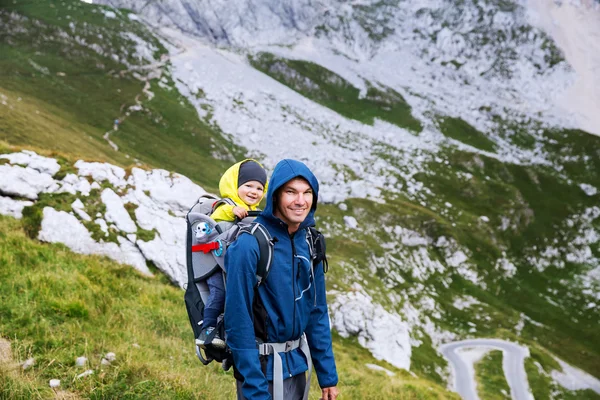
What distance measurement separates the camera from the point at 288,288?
15.3ft

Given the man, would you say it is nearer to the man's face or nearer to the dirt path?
the man's face

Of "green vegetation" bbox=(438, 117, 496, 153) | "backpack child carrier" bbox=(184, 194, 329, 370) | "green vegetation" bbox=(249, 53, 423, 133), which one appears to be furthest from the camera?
"green vegetation" bbox=(249, 53, 423, 133)

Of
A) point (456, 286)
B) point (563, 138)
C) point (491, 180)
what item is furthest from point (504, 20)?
point (456, 286)

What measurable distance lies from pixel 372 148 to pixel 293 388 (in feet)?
366

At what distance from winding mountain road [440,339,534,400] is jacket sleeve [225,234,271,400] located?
5266 cm

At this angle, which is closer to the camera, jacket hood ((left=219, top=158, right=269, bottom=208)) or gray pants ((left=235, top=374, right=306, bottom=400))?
gray pants ((left=235, top=374, right=306, bottom=400))

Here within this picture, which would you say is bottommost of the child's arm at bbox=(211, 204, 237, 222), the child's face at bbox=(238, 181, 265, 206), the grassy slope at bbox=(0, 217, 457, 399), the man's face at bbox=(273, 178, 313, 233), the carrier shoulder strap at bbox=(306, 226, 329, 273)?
the grassy slope at bbox=(0, 217, 457, 399)

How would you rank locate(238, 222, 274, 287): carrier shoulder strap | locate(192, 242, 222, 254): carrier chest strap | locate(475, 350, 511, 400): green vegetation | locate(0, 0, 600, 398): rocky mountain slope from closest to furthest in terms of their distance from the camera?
locate(238, 222, 274, 287): carrier shoulder strap < locate(192, 242, 222, 254): carrier chest strap < locate(0, 0, 600, 398): rocky mountain slope < locate(475, 350, 511, 400): green vegetation

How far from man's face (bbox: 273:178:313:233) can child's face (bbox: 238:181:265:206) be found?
1.14m

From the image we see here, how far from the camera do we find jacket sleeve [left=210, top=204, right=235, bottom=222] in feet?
18.7

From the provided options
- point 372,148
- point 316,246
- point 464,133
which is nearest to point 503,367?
point 316,246

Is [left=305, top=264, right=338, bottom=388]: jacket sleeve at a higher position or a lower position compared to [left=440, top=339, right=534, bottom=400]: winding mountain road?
higher

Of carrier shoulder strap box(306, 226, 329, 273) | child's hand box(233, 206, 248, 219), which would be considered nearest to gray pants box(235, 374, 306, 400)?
carrier shoulder strap box(306, 226, 329, 273)

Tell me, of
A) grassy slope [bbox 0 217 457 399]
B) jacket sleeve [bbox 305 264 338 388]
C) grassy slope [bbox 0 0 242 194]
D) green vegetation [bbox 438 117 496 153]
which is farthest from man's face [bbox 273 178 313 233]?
green vegetation [bbox 438 117 496 153]
